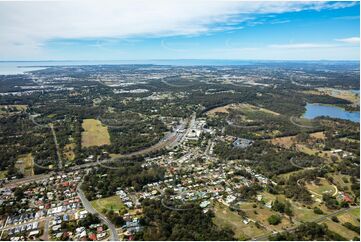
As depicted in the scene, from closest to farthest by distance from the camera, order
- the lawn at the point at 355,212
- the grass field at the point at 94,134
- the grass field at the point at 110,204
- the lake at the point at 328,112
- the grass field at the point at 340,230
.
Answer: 1. the grass field at the point at 340,230
2. the lawn at the point at 355,212
3. the grass field at the point at 110,204
4. the grass field at the point at 94,134
5. the lake at the point at 328,112

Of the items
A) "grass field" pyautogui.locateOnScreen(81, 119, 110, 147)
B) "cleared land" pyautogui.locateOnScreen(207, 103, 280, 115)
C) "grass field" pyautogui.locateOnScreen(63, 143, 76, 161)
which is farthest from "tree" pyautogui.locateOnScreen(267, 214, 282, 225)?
"cleared land" pyautogui.locateOnScreen(207, 103, 280, 115)

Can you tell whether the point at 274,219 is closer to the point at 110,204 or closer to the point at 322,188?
the point at 322,188

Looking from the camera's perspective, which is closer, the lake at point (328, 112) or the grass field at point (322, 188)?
the grass field at point (322, 188)

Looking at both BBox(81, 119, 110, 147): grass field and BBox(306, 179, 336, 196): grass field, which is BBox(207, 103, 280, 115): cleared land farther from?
BBox(306, 179, 336, 196): grass field

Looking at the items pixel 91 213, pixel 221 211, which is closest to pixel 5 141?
pixel 91 213

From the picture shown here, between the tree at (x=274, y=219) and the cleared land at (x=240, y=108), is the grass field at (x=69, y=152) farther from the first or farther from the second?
the cleared land at (x=240, y=108)

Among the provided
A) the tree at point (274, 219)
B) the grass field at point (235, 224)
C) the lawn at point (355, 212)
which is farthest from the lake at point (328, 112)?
the grass field at point (235, 224)

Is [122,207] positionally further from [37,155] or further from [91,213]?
[37,155]

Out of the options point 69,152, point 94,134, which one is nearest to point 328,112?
point 94,134
